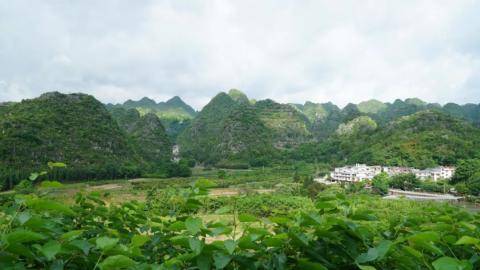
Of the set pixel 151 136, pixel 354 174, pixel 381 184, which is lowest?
pixel 381 184

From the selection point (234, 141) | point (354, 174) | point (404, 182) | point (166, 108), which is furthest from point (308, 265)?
point (166, 108)

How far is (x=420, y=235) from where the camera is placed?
33.9 inches

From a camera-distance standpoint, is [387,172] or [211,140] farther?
[211,140]

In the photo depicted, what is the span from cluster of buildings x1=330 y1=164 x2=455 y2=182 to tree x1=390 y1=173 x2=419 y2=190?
2.91 metres

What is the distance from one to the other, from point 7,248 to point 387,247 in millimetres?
902

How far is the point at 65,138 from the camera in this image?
132ft

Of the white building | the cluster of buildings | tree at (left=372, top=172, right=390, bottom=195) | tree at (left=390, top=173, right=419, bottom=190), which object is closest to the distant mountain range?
the cluster of buildings

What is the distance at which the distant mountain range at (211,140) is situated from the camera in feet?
121

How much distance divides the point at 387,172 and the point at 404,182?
19.5ft

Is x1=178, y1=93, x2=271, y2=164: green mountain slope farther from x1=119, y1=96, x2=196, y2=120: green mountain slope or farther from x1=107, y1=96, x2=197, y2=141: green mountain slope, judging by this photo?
x1=119, y1=96, x2=196, y2=120: green mountain slope

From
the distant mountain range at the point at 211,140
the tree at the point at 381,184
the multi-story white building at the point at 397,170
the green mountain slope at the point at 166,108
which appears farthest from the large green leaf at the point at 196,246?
the green mountain slope at the point at 166,108

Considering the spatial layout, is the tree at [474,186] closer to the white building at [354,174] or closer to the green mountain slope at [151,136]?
the white building at [354,174]

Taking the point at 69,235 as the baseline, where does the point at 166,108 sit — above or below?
above

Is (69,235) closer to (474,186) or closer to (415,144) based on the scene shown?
(474,186)
